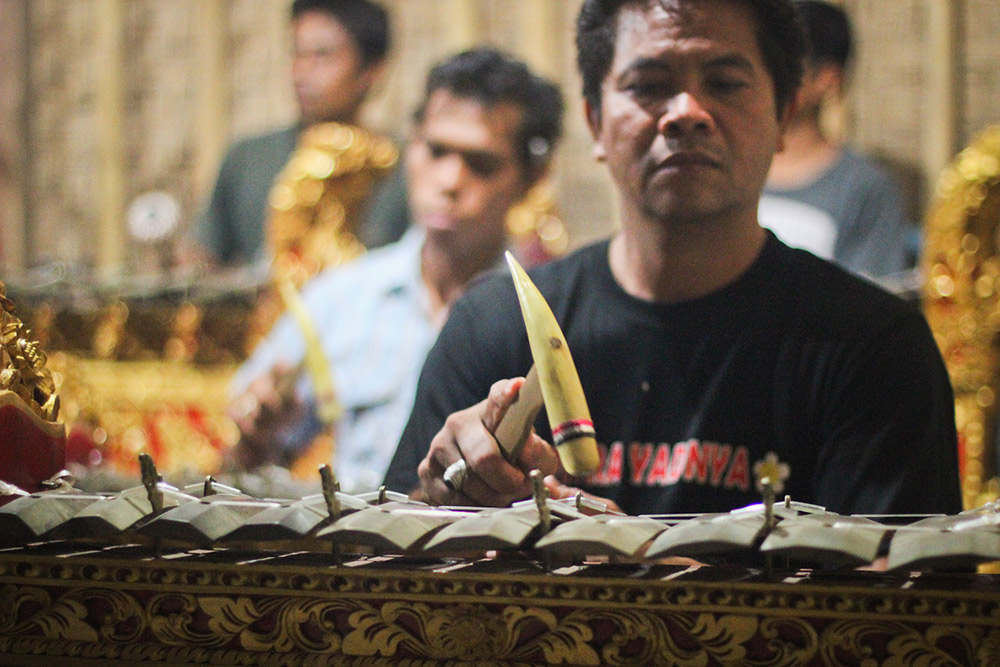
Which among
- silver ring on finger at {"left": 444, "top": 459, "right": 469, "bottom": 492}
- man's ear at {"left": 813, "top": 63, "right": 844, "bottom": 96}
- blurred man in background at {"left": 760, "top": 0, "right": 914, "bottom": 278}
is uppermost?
man's ear at {"left": 813, "top": 63, "right": 844, "bottom": 96}

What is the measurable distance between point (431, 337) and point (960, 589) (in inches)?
59.6

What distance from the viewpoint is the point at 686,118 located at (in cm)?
110

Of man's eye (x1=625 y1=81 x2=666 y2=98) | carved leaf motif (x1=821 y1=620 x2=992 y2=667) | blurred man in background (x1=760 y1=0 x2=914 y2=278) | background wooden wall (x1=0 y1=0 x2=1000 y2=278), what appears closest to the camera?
carved leaf motif (x1=821 y1=620 x2=992 y2=667)

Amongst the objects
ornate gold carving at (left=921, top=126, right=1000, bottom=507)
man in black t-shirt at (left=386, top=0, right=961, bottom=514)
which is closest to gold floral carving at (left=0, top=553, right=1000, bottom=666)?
man in black t-shirt at (left=386, top=0, right=961, bottom=514)

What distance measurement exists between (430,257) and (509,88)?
0.35m

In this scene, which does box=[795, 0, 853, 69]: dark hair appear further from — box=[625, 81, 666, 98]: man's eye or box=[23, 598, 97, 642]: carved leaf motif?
box=[23, 598, 97, 642]: carved leaf motif

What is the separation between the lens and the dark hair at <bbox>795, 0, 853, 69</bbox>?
106 inches

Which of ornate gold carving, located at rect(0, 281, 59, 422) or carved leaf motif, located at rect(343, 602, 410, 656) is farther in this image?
ornate gold carving, located at rect(0, 281, 59, 422)

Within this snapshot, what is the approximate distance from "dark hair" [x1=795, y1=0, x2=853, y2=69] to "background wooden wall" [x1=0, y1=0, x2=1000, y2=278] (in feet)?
2.11

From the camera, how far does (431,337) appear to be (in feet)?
7.25

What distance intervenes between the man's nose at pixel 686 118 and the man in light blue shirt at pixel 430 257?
1.02 metres

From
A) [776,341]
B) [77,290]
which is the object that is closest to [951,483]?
[776,341]

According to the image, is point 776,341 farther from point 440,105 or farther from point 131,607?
point 440,105

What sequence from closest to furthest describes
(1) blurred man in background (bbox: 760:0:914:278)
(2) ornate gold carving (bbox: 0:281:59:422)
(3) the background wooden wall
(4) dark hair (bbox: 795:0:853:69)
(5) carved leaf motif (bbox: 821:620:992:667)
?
1. (5) carved leaf motif (bbox: 821:620:992:667)
2. (2) ornate gold carving (bbox: 0:281:59:422)
3. (1) blurred man in background (bbox: 760:0:914:278)
4. (4) dark hair (bbox: 795:0:853:69)
5. (3) the background wooden wall
